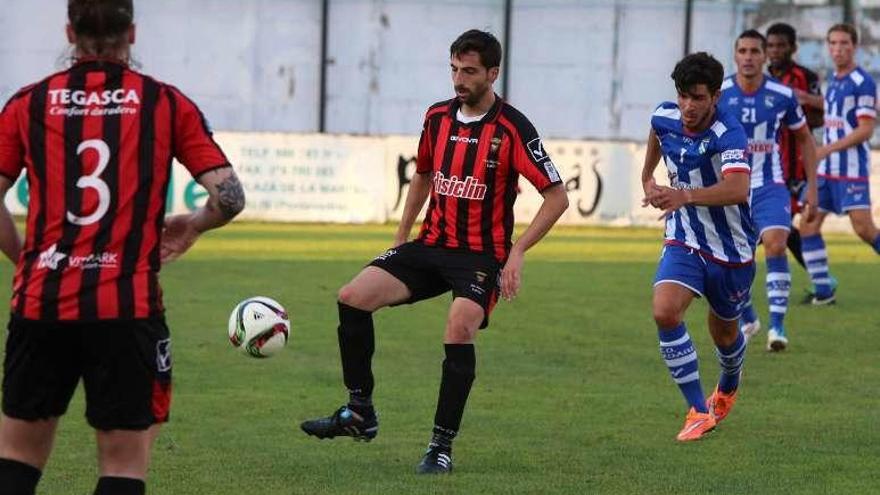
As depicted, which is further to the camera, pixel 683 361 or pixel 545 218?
pixel 683 361

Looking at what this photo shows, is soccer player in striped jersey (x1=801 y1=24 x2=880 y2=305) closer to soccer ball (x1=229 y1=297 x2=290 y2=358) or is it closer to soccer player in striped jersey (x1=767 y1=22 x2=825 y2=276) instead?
soccer player in striped jersey (x1=767 y1=22 x2=825 y2=276)

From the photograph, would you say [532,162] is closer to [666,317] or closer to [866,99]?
[666,317]

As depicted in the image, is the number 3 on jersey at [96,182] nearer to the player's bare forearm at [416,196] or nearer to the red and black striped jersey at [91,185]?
the red and black striped jersey at [91,185]

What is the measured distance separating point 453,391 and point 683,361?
1535 mm

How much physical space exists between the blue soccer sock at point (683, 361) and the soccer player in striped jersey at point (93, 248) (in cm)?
403

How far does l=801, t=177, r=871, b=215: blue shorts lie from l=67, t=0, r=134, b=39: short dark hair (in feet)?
34.9

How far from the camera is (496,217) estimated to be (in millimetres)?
7781

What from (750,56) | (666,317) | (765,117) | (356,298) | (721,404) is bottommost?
(721,404)

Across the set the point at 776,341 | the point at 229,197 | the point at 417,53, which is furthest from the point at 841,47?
the point at 417,53

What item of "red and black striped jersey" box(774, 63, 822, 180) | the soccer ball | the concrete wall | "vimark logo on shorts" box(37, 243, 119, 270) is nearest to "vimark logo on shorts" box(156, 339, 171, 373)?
"vimark logo on shorts" box(37, 243, 119, 270)

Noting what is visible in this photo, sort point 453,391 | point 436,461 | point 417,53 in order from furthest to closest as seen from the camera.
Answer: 1. point 417,53
2. point 453,391
3. point 436,461

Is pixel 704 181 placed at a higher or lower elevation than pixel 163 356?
higher

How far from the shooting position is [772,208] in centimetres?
1178

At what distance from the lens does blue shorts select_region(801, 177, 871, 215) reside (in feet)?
47.7
